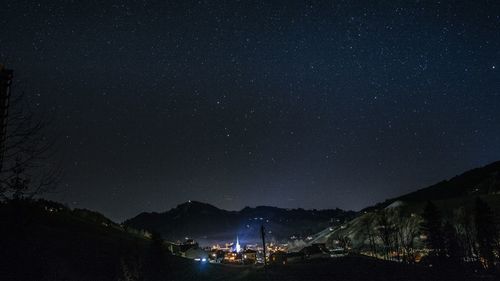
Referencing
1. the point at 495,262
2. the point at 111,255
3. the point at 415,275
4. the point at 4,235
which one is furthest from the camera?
the point at 495,262

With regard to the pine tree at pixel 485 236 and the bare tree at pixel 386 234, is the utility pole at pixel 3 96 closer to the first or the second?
the pine tree at pixel 485 236

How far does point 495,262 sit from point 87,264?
71.7 meters

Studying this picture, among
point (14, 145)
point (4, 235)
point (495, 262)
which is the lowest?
point (495, 262)

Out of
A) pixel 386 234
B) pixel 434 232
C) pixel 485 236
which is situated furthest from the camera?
pixel 386 234

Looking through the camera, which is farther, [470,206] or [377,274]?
[470,206]

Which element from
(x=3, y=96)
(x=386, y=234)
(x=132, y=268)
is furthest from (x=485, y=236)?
(x=3, y=96)

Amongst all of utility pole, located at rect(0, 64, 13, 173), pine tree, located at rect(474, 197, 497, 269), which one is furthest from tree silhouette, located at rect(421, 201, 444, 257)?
utility pole, located at rect(0, 64, 13, 173)

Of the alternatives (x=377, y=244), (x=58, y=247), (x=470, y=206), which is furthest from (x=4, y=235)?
(x=470, y=206)

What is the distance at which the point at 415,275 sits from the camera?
2370 inches

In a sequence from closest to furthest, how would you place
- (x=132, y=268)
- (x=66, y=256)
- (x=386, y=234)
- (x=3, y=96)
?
(x=3, y=96) < (x=132, y=268) < (x=66, y=256) < (x=386, y=234)

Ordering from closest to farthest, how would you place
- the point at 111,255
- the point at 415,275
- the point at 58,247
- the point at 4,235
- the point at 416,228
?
the point at 4,235 < the point at 415,275 < the point at 58,247 < the point at 111,255 < the point at 416,228

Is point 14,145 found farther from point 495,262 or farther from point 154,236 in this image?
point 495,262

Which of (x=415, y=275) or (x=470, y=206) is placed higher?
(x=470, y=206)

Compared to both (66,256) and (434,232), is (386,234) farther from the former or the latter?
(66,256)
